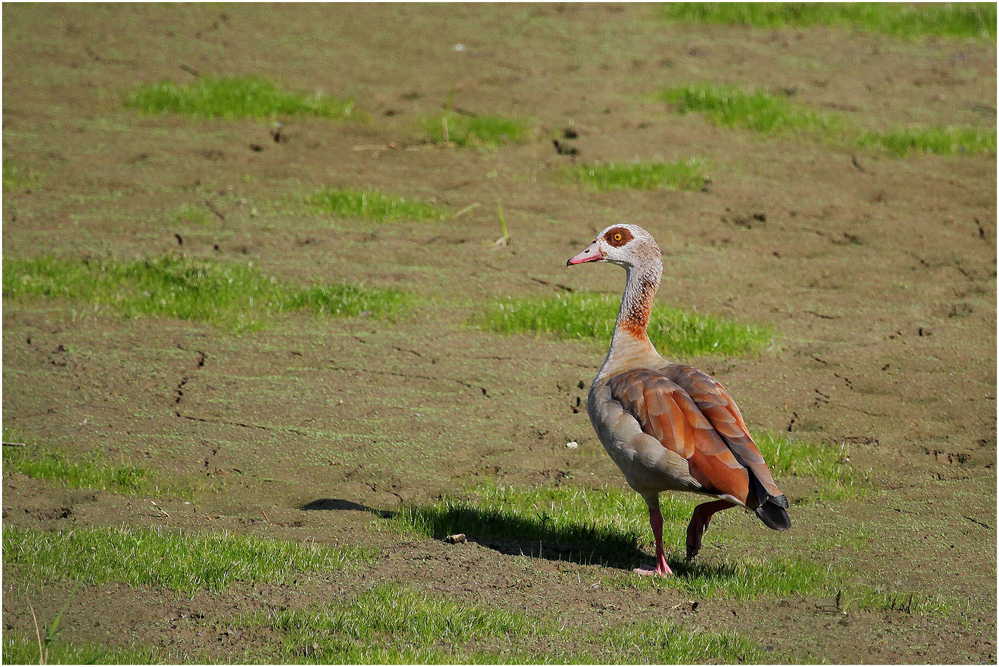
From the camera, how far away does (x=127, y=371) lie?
8.55 metres

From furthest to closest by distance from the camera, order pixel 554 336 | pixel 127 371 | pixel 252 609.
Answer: pixel 554 336 < pixel 127 371 < pixel 252 609

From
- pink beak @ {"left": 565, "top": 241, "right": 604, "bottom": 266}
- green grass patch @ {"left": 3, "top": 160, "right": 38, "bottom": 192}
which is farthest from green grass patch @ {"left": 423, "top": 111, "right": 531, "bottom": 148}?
pink beak @ {"left": 565, "top": 241, "right": 604, "bottom": 266}

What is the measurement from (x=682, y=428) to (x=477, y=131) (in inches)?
345

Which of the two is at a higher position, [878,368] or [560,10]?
[560,10]

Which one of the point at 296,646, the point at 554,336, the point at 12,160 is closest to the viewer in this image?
the point at 296,646

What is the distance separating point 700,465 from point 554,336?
13.6ft

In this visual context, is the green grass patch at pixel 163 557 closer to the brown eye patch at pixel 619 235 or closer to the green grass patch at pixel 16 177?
the brown eye patch at pixel 619 235

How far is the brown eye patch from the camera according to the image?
6.93 meters

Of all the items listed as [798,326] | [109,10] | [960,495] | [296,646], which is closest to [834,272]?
[798,326]

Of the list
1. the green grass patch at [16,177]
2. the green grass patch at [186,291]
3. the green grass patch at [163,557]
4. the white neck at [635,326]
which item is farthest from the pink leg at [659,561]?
the green grass patch at [16,177]

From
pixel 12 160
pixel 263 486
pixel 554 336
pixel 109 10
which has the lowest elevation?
pixel 263 486

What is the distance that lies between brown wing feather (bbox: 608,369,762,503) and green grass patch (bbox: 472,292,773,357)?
10.1 feet

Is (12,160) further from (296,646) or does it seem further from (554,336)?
(296,646)

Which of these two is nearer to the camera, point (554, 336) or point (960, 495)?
point (960, 495)
